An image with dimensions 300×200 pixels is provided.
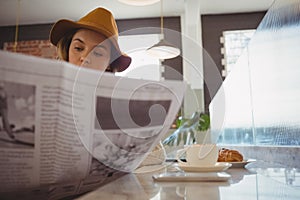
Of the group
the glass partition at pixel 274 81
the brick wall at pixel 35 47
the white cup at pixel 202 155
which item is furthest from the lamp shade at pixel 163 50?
the white cup at pixel 202 155

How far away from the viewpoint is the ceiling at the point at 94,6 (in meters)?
3.87

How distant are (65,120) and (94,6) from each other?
4048 millimetres

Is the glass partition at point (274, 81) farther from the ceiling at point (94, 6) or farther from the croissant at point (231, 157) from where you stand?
the ceiling at point (94, 6)

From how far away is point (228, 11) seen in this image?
169 inches

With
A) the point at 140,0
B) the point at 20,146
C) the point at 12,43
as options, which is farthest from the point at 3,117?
the point at 12,43

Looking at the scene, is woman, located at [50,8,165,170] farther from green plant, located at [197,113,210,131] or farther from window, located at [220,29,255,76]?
window, located at [220,29,255,76]

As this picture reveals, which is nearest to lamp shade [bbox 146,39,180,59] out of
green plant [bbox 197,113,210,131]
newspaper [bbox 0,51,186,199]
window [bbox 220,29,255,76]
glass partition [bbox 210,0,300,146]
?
green plant [bbox 197,113,210,131]

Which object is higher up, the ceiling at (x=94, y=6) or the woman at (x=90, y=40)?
the ceiling at (x=94, y=6)

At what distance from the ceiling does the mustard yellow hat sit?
3138 mm

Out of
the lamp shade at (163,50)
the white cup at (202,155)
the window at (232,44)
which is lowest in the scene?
the white cup at (202,155)

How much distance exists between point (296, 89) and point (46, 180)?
61 cm

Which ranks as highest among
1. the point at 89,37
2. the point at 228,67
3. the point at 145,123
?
the point at 228,67

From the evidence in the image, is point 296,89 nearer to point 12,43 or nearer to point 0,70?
point 0,70

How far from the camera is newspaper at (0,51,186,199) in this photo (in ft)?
0.62
